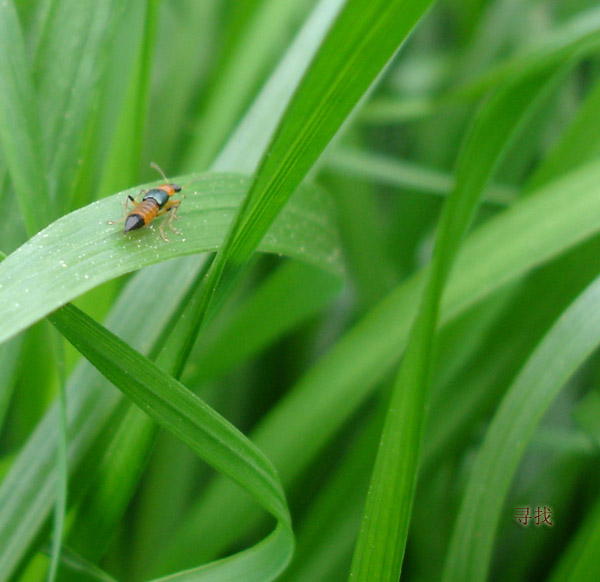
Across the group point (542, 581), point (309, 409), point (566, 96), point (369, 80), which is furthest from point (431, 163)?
point (369, 80)

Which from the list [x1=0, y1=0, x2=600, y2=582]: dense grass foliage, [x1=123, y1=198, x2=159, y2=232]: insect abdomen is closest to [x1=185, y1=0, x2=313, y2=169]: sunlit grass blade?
[x1=0, y1=0, x2=600, y2=582]: dense grass foliage

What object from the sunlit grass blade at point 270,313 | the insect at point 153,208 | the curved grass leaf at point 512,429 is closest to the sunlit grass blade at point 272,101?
the insect at point 153,208

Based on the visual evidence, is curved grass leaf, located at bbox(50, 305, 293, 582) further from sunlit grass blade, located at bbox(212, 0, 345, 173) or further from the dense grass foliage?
sunlit grass blade, located at bbox(212, 0, 345, 173)

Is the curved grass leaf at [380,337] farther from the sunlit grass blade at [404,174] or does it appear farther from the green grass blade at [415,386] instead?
the sunlit grass blade at [404,174]

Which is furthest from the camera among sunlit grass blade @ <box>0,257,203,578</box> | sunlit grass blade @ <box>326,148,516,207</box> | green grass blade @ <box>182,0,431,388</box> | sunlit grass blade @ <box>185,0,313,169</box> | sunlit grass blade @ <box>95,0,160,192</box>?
sunlit grass blade @ <box>326,148,516,207</box>

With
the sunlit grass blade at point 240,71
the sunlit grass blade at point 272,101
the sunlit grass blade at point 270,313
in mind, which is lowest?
the sunlit grass blade at point 270,313

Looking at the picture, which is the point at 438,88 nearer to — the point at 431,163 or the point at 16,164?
the point at 431,163

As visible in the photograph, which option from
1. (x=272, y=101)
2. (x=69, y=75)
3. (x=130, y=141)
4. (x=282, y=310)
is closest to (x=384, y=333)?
(x=282, y=310)

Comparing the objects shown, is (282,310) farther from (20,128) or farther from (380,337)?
(20,128)

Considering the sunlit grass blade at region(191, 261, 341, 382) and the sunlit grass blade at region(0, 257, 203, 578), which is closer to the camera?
the sunlit grass blade at region(0, 257, 203, 578)
